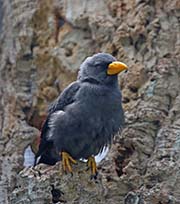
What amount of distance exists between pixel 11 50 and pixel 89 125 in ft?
10.3

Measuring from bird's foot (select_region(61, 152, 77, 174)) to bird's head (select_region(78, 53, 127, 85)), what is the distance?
3.05ft

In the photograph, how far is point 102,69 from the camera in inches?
336

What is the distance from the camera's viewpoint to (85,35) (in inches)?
413

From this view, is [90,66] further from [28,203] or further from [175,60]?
[28,203]

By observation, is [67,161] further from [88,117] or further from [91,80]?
[91,80]

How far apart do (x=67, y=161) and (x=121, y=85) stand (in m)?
1.80

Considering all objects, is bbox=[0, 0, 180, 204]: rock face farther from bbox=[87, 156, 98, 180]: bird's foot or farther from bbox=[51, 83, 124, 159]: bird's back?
bbox=[51, 83, 124, 159]: bird's back

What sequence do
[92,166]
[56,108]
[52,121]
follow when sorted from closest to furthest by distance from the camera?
[92,166] → [52,121] → [56,108]

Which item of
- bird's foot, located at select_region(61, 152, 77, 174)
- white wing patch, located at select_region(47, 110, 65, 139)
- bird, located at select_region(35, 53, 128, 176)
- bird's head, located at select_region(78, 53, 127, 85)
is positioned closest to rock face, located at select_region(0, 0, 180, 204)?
bird's foot, located at select_region(61, 152, 77, 174)

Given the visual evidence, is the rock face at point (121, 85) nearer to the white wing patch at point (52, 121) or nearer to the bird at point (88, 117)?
the bird at point (88, 117)

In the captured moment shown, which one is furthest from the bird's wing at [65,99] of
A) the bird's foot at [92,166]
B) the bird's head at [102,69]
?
the bird's foot at [92,166]

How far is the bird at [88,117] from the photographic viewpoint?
816 centimetres

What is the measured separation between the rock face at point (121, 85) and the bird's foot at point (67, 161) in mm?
82

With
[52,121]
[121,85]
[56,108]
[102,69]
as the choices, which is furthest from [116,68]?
[121,85]
